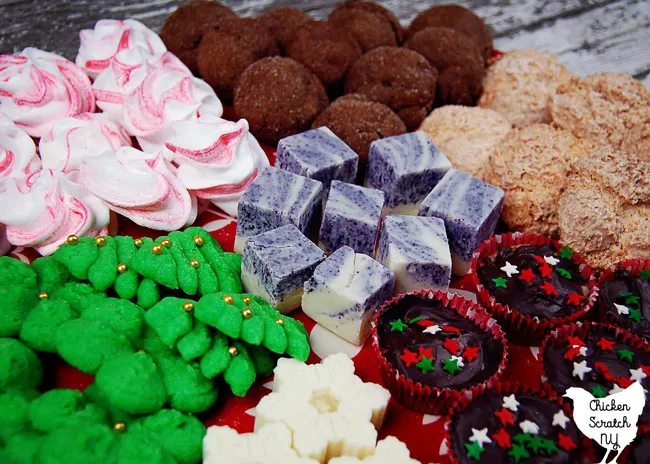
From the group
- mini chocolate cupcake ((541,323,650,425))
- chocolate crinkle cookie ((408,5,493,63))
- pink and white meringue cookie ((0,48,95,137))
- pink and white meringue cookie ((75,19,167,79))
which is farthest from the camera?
chocolate crinkle cookie ((408,5,493,63))

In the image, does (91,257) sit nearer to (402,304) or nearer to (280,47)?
(402,304)

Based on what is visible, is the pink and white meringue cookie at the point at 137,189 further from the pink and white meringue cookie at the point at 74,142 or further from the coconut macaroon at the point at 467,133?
the coconut macaroon at the point at 467,133

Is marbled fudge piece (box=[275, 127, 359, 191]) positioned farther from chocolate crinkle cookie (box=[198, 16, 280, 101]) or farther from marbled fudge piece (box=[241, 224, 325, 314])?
chocolate crinkle cookie (box=[198, 16, 280, 101])

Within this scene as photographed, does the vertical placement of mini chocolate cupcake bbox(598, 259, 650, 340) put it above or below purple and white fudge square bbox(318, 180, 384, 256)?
below

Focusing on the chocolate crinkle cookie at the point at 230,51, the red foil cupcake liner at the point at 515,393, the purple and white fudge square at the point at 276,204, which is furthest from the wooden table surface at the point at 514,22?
the red foil cupcake liner at the point at 515,393

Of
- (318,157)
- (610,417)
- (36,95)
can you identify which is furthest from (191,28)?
(610,417)

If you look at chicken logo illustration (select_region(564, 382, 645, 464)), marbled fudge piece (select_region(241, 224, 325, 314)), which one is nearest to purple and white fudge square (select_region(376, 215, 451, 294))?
marbled fudge piece (select_region(241, 224, 325, 314))

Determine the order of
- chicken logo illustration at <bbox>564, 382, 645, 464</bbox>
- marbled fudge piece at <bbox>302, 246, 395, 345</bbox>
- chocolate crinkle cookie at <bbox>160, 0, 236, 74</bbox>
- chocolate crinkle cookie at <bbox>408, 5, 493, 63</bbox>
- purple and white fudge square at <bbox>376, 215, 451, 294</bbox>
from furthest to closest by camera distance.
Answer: chocolate crinkle cookie at <bbox>408, 5, 493, 63</bbox> < chocolate crinkle cookie at <bbox>160, 0, 236, 74</bbox> < purple and white fudge square at <bbox>376, 215, 451, 294</bbox> < marbled fudge piece at <bbox>302, 246, 395, 345</bbox> < chicken logo illustration at <bbox>564, 382, 645, 464</bbox>
